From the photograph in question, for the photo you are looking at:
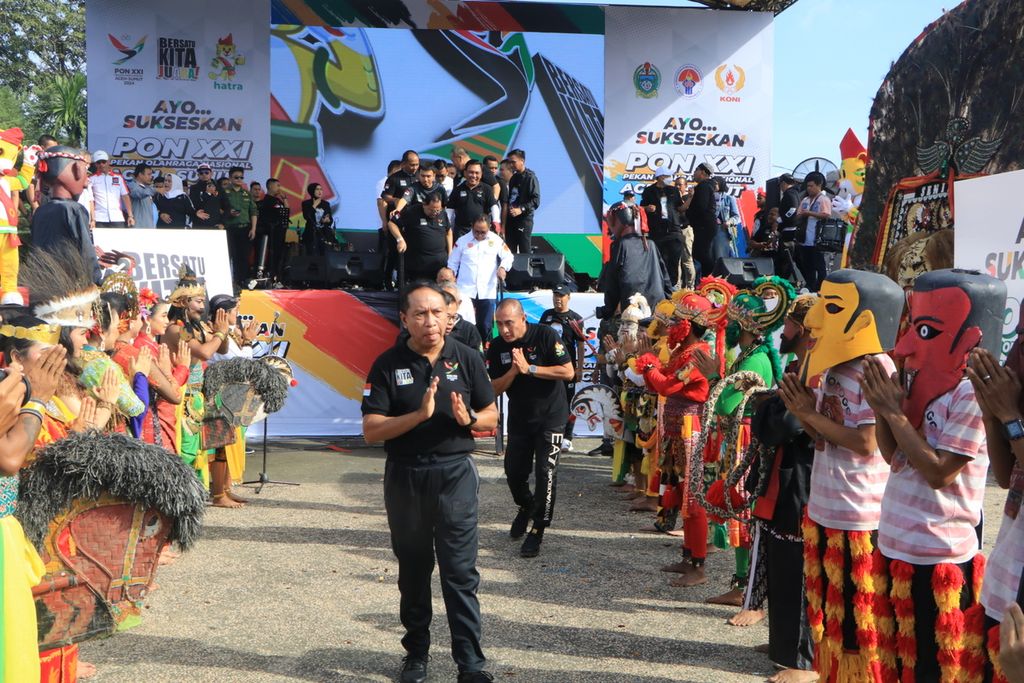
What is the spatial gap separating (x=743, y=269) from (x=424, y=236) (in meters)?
5.47

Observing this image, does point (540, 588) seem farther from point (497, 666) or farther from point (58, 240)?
point (58, 240)

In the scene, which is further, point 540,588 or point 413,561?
point 540,588

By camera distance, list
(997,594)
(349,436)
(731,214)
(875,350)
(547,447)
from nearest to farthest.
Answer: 1. (997,594)
2. (875,350)
3. (547,447)
4. (349,436)
5. (731,214)

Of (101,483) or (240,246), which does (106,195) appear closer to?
(240,246)

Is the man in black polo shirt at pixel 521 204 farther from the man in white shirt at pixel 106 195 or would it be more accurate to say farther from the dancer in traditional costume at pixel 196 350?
the dancer in traditional costume at pixel 196 350

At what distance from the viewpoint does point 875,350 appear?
162 inches

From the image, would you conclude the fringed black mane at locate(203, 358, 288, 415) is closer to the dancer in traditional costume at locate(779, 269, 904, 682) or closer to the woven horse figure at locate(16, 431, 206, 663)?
the woven horse figure at locate(16, 431, 206, 663)

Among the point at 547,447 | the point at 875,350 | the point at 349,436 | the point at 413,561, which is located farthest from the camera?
the point at 349,436

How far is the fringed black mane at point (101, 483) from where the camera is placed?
14.7ft

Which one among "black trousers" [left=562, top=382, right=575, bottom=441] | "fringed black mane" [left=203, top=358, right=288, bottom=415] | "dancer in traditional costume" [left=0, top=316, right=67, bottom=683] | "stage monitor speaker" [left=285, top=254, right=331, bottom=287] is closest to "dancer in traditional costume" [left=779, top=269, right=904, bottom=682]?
"dancer in traditional costume" [left=0, top=316, right=67, bottom=683]

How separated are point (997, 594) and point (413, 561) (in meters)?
2.92

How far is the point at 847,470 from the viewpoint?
424cm

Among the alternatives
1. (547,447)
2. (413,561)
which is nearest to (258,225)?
(547,447)

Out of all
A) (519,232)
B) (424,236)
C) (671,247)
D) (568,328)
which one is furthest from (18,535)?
(671,247)
